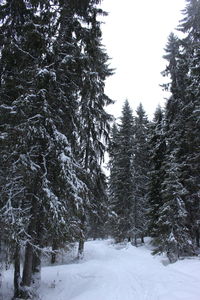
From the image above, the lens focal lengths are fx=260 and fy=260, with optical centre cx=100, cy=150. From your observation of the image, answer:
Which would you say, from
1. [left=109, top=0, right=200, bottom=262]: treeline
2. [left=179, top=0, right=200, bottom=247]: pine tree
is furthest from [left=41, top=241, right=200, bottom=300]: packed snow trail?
[left=179, top=0, right=200, bottom=247]: pine tree

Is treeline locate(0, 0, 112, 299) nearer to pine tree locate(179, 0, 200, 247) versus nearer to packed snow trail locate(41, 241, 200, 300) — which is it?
packed snow trail locate(41, 241, 200, 300)

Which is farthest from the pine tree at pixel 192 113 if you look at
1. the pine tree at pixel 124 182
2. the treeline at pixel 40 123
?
the pine tree at pixel 124 182

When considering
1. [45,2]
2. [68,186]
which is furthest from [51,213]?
[45,2]

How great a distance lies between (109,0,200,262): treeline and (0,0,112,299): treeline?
7.37 metres

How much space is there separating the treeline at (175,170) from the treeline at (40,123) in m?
7.37

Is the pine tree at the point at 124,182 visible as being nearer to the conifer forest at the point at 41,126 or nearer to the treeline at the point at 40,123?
the conifer forest at the point at 41,126

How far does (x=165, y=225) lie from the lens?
16.7 metres

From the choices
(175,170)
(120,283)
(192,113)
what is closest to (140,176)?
(175,170)

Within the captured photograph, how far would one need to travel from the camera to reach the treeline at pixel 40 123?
8023 millimetres

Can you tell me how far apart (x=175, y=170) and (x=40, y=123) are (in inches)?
424

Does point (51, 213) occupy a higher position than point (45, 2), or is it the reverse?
point (45, 2)

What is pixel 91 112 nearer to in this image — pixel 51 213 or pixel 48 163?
pixel 48 163

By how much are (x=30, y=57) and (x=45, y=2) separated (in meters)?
2.11

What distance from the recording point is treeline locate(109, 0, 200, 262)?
15555mm
